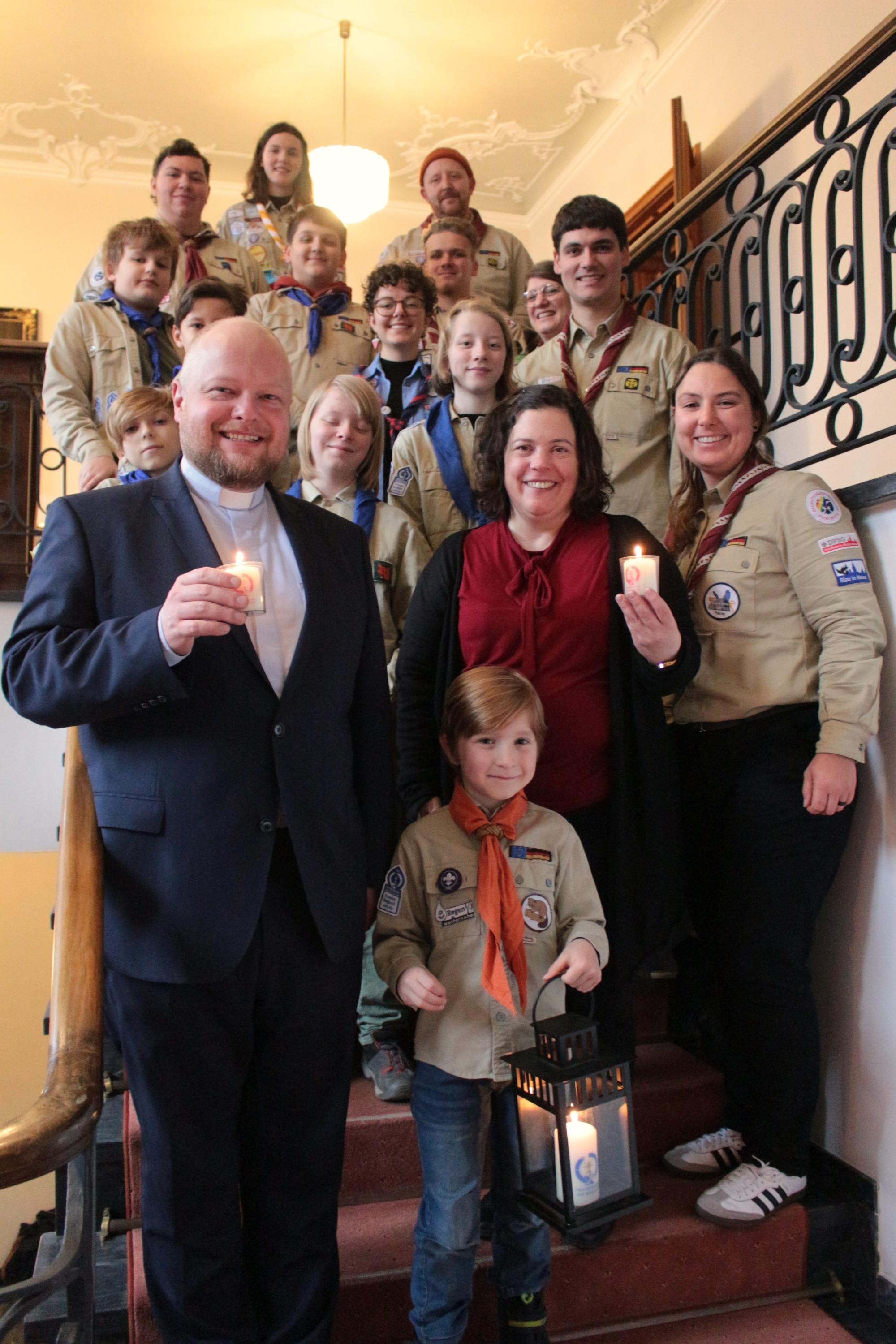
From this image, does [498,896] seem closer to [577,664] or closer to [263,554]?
[577,664]

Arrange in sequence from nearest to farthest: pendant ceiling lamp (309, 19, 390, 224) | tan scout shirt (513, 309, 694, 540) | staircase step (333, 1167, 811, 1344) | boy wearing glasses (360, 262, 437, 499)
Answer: staircase step (333, 1167, 811, 1344), tan scout shirt (513, 309, 694, 540), boy wearing glasses (360, 262, 437, 499), pendant ceiling lamp (309, 19, 390, 224)

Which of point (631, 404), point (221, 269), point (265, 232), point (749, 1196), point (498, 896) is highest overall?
point (265, 232)

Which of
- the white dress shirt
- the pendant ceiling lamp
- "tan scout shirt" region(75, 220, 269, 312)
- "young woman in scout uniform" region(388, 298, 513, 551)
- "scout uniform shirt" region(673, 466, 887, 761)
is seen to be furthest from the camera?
the pendant ceiling lamp

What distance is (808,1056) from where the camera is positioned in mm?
2062

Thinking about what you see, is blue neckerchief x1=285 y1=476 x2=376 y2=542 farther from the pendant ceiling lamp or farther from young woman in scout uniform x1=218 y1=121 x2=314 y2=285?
the pendant ceiling lamp

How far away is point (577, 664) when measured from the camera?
1942 mm

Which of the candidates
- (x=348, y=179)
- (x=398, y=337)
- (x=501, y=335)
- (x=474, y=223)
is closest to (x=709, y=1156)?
(x=501, y=335)

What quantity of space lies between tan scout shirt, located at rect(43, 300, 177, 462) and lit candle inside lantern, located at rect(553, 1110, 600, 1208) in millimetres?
2638

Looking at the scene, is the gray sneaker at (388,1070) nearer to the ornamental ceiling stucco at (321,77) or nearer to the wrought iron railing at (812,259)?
the wrought iron railing at (812,259)

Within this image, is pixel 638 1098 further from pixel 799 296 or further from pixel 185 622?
pixel 799 296

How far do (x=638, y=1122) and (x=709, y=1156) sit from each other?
0.18 metres

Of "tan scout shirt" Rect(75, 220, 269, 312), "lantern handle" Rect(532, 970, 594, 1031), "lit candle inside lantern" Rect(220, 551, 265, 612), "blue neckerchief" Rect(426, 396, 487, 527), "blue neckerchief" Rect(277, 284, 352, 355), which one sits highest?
"tan scout shirt" Rect(75, 220, 269, 312)

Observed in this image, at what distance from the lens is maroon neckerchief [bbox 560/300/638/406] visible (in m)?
2.80

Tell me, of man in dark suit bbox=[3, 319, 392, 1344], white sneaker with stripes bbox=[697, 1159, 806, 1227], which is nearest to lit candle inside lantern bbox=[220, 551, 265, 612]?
man in dark suit bbox=[3, 319, 392, 1344]
